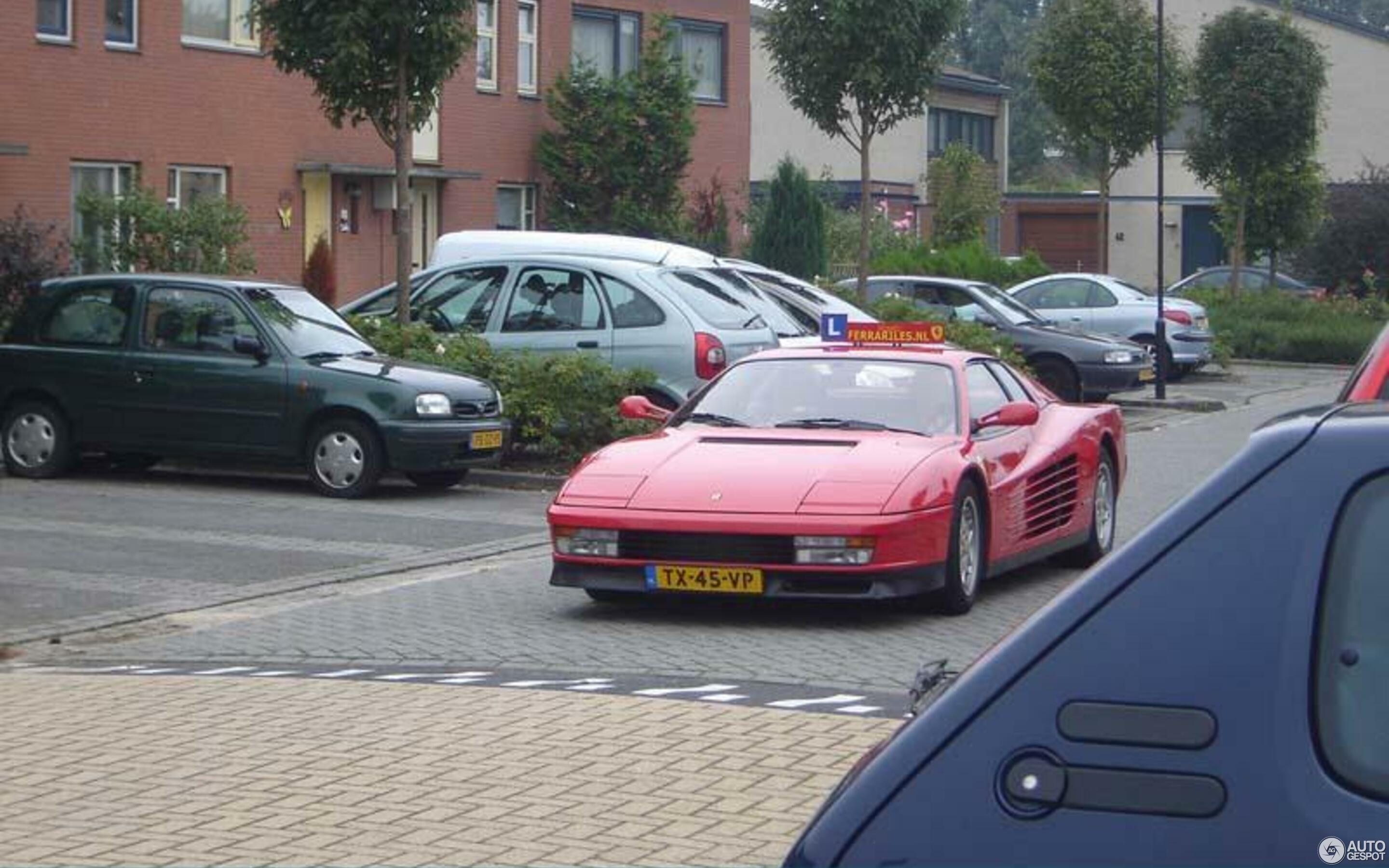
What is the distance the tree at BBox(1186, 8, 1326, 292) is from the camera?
3875 centimetres

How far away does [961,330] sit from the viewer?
24312mm

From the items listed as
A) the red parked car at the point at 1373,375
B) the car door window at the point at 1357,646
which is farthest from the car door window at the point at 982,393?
the car door window at the point at 1357,646

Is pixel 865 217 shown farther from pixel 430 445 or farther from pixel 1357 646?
pixel 1357 646

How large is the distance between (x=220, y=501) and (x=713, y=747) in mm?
9537

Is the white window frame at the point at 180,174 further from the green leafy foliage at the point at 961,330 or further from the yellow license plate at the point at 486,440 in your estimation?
the yellow license plate at the point at 486,440

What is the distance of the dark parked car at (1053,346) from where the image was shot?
2688cm

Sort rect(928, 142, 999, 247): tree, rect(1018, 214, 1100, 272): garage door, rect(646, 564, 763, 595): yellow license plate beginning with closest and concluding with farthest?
rect(646, 564, 763, 595): yellow license plate → rect(928, 142, 999, 247): tree → rect(1018, 214, 1100, 272): garage door

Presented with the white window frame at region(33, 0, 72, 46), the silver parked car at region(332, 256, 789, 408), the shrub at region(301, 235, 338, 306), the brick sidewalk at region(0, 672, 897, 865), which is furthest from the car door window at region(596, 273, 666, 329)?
the shrub at region(301, 235, 338, 306)

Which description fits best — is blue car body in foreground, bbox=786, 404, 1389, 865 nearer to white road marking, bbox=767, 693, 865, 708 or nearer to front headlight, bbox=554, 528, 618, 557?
white road marking, bbox=767, 693, 865, 708

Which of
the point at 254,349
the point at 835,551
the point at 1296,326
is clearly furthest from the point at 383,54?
the point at 1296,326

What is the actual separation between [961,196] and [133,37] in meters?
27.4

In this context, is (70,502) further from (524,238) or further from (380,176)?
(380,176)

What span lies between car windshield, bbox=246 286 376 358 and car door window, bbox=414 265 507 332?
1956mm

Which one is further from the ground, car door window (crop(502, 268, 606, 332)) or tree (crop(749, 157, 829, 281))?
tree (crop(749, 157, 829, 281))
